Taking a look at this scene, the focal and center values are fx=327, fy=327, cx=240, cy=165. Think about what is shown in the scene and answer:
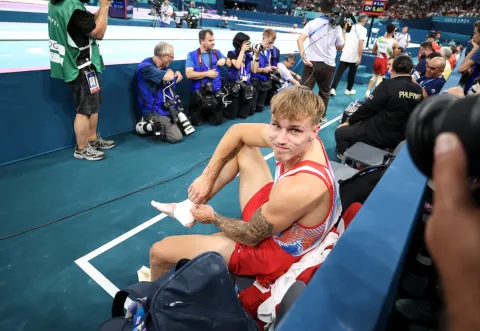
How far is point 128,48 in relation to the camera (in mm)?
8297

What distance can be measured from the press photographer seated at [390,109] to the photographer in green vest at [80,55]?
2.95 meters

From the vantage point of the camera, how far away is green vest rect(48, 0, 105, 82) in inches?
117

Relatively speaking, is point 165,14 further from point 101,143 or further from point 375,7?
point 101,143

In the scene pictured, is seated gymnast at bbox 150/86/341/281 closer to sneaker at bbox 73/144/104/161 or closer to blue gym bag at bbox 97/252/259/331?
blue gym bag at bbox 97/252/259/331

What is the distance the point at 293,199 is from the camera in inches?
55.5

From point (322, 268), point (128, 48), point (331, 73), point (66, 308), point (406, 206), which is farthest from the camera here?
point (128, 48)

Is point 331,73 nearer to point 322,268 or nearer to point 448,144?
point 322,268

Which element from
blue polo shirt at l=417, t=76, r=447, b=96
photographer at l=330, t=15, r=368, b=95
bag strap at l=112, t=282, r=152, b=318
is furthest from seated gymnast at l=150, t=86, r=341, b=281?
photographer at l=330, t=15, r=368, b=95

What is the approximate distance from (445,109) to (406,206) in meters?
1.05

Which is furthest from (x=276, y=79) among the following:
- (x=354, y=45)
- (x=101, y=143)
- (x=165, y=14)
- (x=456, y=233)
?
(x=165, y=14)

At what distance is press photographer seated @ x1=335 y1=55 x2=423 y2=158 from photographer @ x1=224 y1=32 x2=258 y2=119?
2158 mm

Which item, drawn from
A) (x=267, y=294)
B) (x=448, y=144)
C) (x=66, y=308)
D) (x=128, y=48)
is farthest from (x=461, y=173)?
(x=128, y=48)

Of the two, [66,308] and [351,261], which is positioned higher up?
[351,261]

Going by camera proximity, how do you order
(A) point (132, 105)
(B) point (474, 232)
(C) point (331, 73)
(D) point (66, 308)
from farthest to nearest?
(C) point (331, 73) < (A) point (132, 105) < (D) point (66, 308) < (B) point (474, 232)
